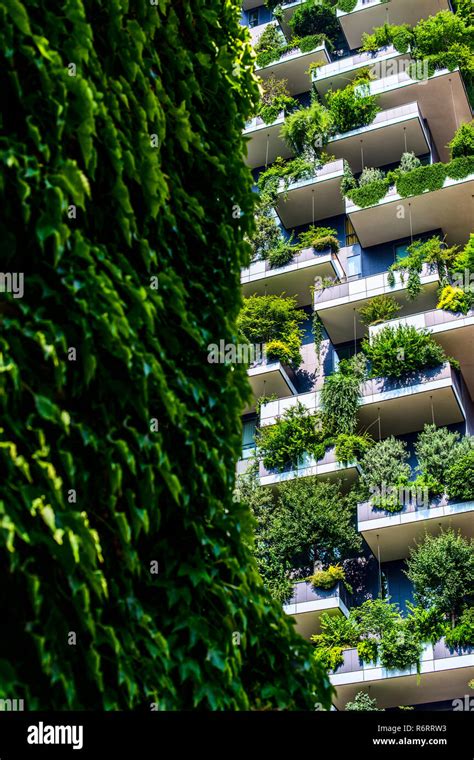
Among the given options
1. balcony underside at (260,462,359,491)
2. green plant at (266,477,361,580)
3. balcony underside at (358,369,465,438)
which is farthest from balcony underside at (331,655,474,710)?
balcony underside at (358,369,465,438)

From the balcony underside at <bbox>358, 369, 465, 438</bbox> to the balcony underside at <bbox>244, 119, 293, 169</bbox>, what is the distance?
1379 cm

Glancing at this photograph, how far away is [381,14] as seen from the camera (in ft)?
143

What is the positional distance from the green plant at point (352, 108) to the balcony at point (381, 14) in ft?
14.4

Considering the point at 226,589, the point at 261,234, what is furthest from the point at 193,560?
the point at 261,234

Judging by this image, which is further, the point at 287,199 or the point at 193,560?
the point at 287,199

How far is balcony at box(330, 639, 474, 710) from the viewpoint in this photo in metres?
27.7

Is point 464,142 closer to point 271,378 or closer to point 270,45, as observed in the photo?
point 271,378

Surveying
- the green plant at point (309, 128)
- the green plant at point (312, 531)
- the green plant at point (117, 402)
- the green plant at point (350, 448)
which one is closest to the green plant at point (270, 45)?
the green plant at point (309, 128)

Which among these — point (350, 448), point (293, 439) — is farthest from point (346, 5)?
point (350, 448)

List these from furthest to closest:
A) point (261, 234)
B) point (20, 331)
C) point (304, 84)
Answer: point (304, 84) → point (261, 234) → point (20, 331)

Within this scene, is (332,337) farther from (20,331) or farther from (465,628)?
(20,331)

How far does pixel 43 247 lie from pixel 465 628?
2371 centimetres

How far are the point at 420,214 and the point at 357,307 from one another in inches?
165

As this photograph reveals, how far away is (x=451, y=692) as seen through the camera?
2864cm
